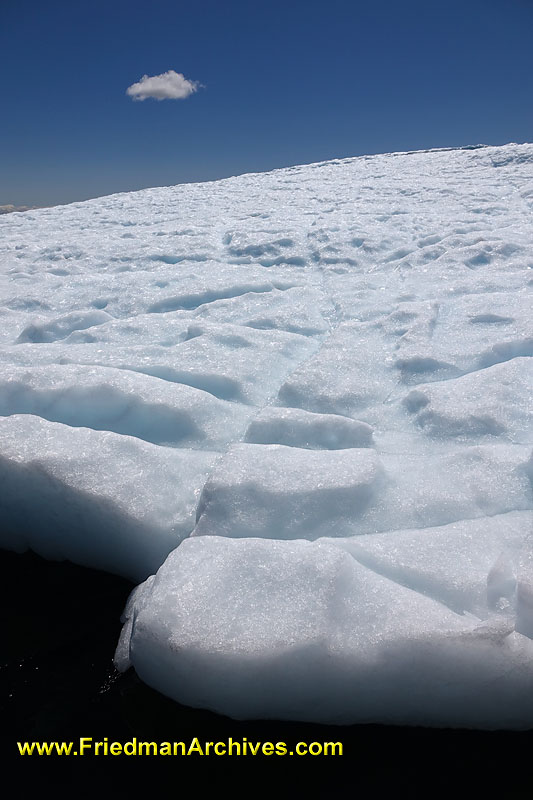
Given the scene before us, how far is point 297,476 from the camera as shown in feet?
6.20

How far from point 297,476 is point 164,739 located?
0.95 m

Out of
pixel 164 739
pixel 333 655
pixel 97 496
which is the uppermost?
pixel 97 496

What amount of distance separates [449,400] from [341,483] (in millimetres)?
881

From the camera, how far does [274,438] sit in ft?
7.29

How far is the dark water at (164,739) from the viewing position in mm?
1231

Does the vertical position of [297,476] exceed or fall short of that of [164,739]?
it exceeds it

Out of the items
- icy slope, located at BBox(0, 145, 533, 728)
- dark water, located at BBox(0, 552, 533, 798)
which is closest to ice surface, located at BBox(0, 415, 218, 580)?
icy slope, located at BBox(0, 145, 533, 728)

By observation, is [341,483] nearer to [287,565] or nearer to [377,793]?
[287,565]

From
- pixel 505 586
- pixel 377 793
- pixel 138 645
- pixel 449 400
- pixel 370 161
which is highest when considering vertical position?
pixel 370 161

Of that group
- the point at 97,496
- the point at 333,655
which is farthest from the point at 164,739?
the point at 97,496

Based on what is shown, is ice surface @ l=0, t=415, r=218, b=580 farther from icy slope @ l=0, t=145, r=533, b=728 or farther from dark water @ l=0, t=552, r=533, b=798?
dark water @ l=0, t=552, r=533, b=798

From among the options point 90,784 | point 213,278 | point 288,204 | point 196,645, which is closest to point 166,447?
point 196,645

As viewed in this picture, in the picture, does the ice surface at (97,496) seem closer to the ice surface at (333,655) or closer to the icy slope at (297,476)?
the icy slope at (297,476)

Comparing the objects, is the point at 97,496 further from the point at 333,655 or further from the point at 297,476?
the point at 333,655
